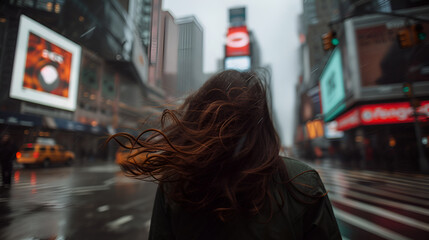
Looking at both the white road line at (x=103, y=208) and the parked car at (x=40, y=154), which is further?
the white road line at (x=103, y=208)

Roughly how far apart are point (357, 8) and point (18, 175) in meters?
2.72

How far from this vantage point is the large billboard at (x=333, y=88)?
5.72 ft

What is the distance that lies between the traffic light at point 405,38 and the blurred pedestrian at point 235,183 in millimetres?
1368

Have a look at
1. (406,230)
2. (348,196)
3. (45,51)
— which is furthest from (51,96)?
(348,196)

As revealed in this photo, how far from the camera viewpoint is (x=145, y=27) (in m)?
1.81

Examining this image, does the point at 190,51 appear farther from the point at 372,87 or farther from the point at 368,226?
the point at 368,226

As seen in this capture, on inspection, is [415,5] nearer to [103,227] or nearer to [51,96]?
[51,96]

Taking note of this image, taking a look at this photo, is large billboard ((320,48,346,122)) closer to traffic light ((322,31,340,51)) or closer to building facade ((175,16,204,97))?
traffic light ((322,31,340,51))

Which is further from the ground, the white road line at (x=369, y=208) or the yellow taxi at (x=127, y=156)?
the yellow taxi at (x=127, y=156)

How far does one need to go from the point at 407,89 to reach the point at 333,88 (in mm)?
490

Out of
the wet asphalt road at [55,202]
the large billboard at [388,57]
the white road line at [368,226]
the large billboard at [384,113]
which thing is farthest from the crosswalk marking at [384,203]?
the wet asphalt road at [55,202]

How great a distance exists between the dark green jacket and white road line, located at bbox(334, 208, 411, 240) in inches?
101

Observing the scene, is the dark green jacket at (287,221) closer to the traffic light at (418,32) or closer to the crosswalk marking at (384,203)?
the crosswalk marking at (384,203)

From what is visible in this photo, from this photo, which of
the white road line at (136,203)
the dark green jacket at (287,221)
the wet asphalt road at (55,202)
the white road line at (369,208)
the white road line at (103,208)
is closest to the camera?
the dark green jacket at (287,221)
